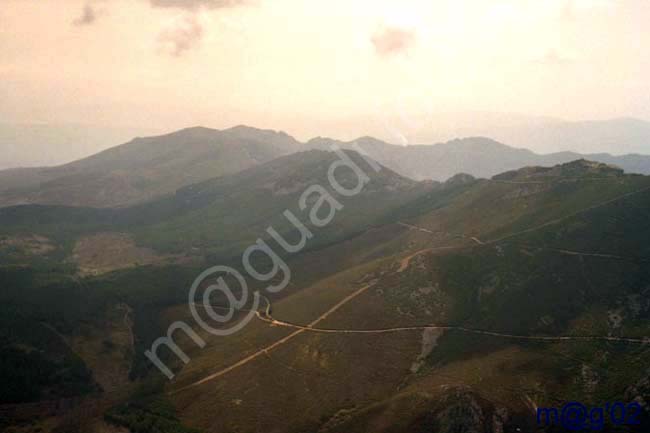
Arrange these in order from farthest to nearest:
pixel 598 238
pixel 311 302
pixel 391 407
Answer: pixel 311 302 < pixel 598 238 < pixel 391 407

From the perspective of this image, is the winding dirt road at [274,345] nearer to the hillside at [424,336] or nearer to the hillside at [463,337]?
the hillside at [424,336]

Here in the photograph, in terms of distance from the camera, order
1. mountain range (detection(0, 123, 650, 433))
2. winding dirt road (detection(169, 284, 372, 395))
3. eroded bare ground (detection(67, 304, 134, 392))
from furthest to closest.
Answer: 1. eroded bare ground (detection(67, 304, 134, 392))
2. winding dirt road (detection(169, 284, 372, 395))
3. mountain range (detection(0, 123, 650, 433))

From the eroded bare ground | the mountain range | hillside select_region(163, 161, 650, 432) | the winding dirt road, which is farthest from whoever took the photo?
the eroded bare ground

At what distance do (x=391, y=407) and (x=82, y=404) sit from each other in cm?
8758

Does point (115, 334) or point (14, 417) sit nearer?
point (14, 417)

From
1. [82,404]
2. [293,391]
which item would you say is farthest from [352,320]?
[82,404]

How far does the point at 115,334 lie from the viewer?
17175 centimetres

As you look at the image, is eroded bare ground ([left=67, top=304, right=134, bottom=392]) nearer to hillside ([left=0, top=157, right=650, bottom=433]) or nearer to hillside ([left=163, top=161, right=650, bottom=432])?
hillside ([left=0, top=157, right=650, bottom=433])

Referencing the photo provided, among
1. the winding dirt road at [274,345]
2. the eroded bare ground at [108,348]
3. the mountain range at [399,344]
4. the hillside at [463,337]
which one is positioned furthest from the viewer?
the eroded bare ground at [108,348]

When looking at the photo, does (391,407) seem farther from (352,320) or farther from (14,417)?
(14,417)

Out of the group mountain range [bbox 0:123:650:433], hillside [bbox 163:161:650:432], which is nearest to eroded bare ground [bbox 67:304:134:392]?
mountain range [bbox 0:123:650:433]

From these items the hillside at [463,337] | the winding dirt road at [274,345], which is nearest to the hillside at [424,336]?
the hillside at [463,337]

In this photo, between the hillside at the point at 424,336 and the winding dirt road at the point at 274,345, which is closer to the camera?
the hillside at the point at 424,336

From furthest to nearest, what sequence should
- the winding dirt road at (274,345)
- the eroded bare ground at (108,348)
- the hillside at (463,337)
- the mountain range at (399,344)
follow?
the eroded bare ground at (108,348) < the winding dirt road at (274,345) < the mountain range at (399,344) < the hillside at (463,337)
